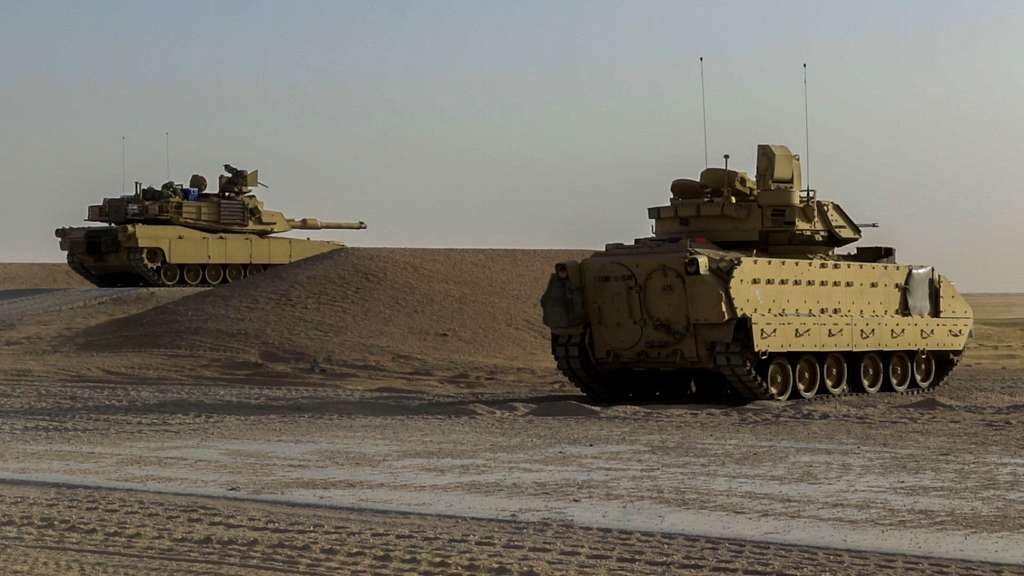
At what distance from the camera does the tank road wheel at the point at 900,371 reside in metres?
24.2

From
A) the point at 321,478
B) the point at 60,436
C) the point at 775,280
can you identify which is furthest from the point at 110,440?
the point at 775,280

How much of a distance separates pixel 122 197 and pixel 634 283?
2887cm

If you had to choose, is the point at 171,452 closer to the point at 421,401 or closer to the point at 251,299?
the point at 421,401

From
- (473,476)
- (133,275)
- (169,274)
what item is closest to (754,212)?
(473,476)

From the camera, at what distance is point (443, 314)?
36.6 metres

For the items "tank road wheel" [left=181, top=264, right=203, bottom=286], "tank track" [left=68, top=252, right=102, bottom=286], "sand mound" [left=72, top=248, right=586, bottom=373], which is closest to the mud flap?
"sand mound" [left=72, top=248, right=586, bottom=373]

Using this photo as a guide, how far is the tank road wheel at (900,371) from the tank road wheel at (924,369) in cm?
14

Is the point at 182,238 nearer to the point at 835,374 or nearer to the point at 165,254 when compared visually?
the point at 165,254

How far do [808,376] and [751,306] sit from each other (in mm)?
1986

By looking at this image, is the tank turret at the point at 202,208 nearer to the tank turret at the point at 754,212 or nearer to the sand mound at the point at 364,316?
the sand mound at the point at 364,316

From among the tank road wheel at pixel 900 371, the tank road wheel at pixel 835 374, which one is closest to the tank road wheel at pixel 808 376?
the tank road wheel at pixel 835 374

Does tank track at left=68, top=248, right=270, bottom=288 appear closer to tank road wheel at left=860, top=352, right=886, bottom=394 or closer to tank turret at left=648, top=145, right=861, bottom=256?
tank turret at left=648, top=145, right=861, bottom=256

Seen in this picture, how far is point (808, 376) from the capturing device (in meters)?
22.6

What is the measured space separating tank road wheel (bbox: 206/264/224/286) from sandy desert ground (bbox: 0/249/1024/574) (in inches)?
638
